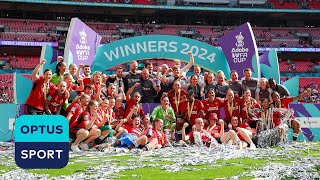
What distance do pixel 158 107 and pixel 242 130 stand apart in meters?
1.70

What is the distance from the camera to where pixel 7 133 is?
10.4 metres

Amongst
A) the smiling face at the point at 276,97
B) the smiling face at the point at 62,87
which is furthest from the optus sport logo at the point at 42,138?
the smiling face at the point at 276,97

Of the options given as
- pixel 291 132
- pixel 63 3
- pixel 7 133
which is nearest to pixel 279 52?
pixel 63 3

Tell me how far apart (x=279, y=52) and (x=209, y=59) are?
90.2ft

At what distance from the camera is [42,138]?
4.32 metres

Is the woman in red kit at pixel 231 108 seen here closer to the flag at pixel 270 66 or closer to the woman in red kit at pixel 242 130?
the woman in red kit at pixel 242 130

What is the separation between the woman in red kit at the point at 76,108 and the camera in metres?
8.74

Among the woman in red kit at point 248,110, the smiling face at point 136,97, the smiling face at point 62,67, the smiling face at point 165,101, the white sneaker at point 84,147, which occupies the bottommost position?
the white sneaker at point 84,147

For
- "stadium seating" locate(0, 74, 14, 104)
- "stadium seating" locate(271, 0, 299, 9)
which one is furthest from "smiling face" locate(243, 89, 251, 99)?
"stadium seating" locate(271, 0, 299, 9)

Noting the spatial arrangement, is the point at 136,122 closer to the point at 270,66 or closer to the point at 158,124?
the point at 158,124

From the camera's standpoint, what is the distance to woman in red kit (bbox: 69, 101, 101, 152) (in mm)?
8461

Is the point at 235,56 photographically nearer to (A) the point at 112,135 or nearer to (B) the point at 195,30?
(A) the point at 112,135

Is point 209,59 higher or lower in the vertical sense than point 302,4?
lower

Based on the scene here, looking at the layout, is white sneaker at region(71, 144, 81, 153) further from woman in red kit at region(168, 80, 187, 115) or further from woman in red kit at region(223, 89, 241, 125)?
woman in red kit at region(223, 89, 241, 125)
